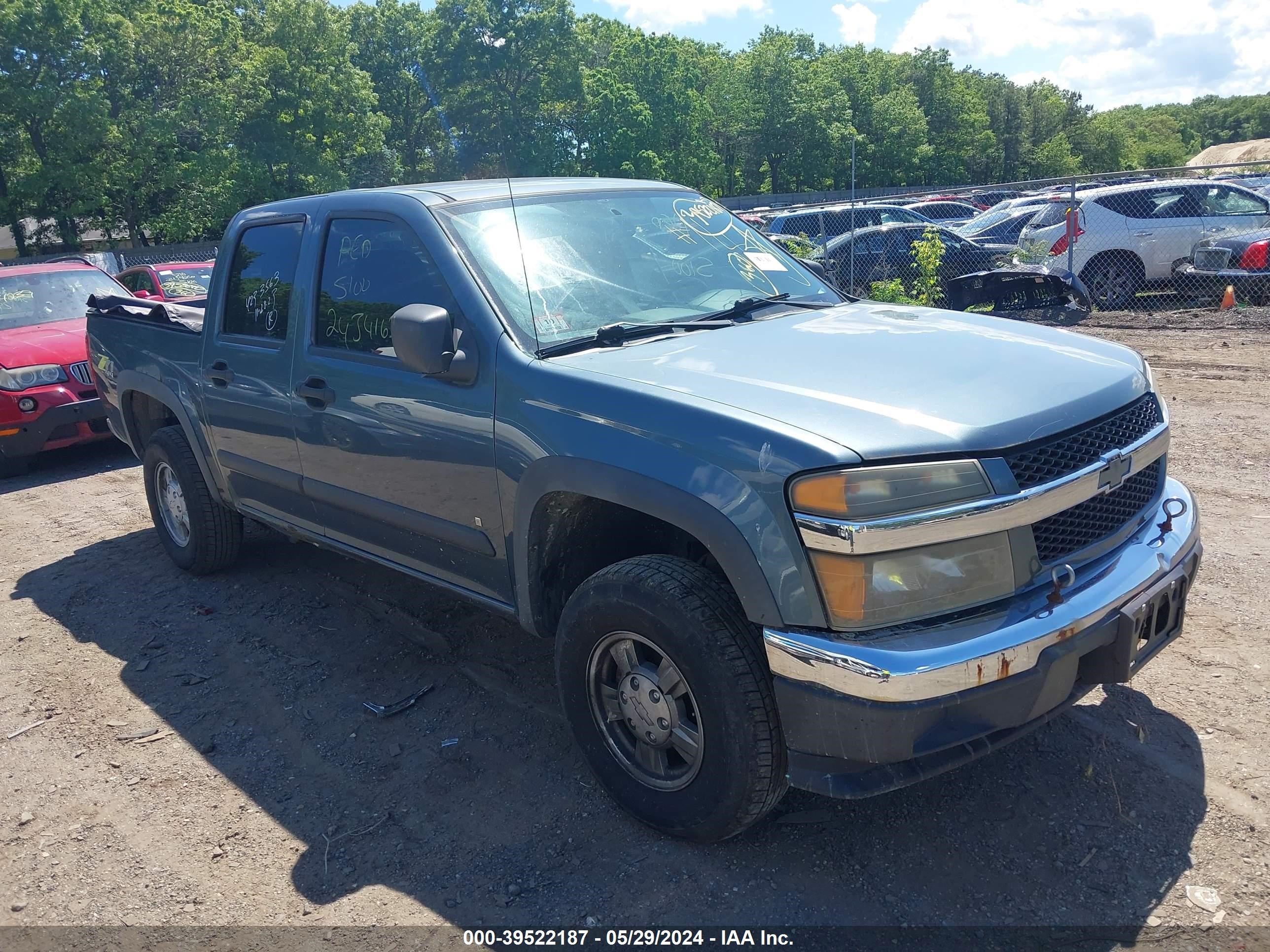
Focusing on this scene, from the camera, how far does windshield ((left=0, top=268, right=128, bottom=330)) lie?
9.26m

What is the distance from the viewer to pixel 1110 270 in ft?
44.4

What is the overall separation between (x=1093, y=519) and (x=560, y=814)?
6.21 ft

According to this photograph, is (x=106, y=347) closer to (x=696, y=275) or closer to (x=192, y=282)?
(x=696, y=275)

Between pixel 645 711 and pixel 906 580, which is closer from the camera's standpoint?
pixel 906 580

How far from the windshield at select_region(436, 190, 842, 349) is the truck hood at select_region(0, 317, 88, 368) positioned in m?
5.72

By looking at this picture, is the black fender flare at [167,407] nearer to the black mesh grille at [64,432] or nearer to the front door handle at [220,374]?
the front door handle at [220,374]

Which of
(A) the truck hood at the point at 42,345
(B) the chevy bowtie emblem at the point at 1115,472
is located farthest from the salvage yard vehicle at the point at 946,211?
(B) the chevy bowtie emblem at the point at 1115,472

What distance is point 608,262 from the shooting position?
3.74 m

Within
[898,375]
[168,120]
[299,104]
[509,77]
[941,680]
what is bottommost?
[941,680]

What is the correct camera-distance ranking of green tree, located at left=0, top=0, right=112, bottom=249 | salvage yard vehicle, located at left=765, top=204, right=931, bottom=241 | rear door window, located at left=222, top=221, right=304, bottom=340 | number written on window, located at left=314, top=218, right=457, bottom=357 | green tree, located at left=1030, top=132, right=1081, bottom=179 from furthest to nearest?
green tree, located at left=1030, top=132, right=1081, bottom=179 < green tree, located at left=0, top=0, right=112, bottom=249 < salvage yard vehicle, located at left=765, top=204, right=931, bottom=241 < rear door window, located at left=222, top=221, right=304, bottom=340 < number written on window, located at left=314, top=218, right=457, bottom=357

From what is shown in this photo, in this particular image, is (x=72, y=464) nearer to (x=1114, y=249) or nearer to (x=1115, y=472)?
(x=1115, y=472)

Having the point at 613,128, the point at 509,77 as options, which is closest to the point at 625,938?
the point at 613,128

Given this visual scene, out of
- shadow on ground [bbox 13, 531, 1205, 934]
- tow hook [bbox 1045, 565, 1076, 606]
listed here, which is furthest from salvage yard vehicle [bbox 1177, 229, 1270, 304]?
tow hook [bbox 1045, 565, 1076, 606]

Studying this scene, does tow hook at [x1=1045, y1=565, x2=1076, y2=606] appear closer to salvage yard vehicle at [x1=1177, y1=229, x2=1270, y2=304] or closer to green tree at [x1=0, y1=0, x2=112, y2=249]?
salvage yard vehicle at [x1=1177, y1=229, x2=1270, y2=304]
